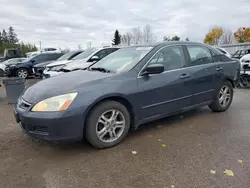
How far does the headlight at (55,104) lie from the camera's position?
3.17m

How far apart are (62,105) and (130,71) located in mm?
1229

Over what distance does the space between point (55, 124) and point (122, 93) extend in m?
1.07

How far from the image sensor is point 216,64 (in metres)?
5.00

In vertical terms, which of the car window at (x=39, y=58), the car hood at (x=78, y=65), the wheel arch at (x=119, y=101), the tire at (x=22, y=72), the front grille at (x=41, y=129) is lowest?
the tire at (x=22, y=72)

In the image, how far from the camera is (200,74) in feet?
15.2

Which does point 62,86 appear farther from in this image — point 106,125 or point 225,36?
point 225,36

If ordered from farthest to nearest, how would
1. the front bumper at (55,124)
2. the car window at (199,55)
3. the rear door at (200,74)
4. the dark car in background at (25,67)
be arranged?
1. the dark car in background at (25,67)
2. the car window at (199,55)
3. the rear door at (200,74)
4. the front bumper at (55,124)

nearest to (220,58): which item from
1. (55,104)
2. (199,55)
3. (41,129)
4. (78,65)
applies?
(199,55)

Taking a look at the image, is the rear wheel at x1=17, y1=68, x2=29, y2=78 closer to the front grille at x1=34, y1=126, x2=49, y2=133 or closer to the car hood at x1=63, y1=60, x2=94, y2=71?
the car hood at x1=63, y1=60, x2=94, y2=71

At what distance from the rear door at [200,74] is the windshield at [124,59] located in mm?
954

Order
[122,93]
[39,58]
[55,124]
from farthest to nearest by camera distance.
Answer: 1. [39,58]
2. [122,93]
3. [55,124]

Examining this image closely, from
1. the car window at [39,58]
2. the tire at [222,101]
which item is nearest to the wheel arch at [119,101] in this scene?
the tire at [222,101]

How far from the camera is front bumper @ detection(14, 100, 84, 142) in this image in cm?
312

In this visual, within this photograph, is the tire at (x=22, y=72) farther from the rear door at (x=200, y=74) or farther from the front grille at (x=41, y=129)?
the front grille at (x=41, y=129)
